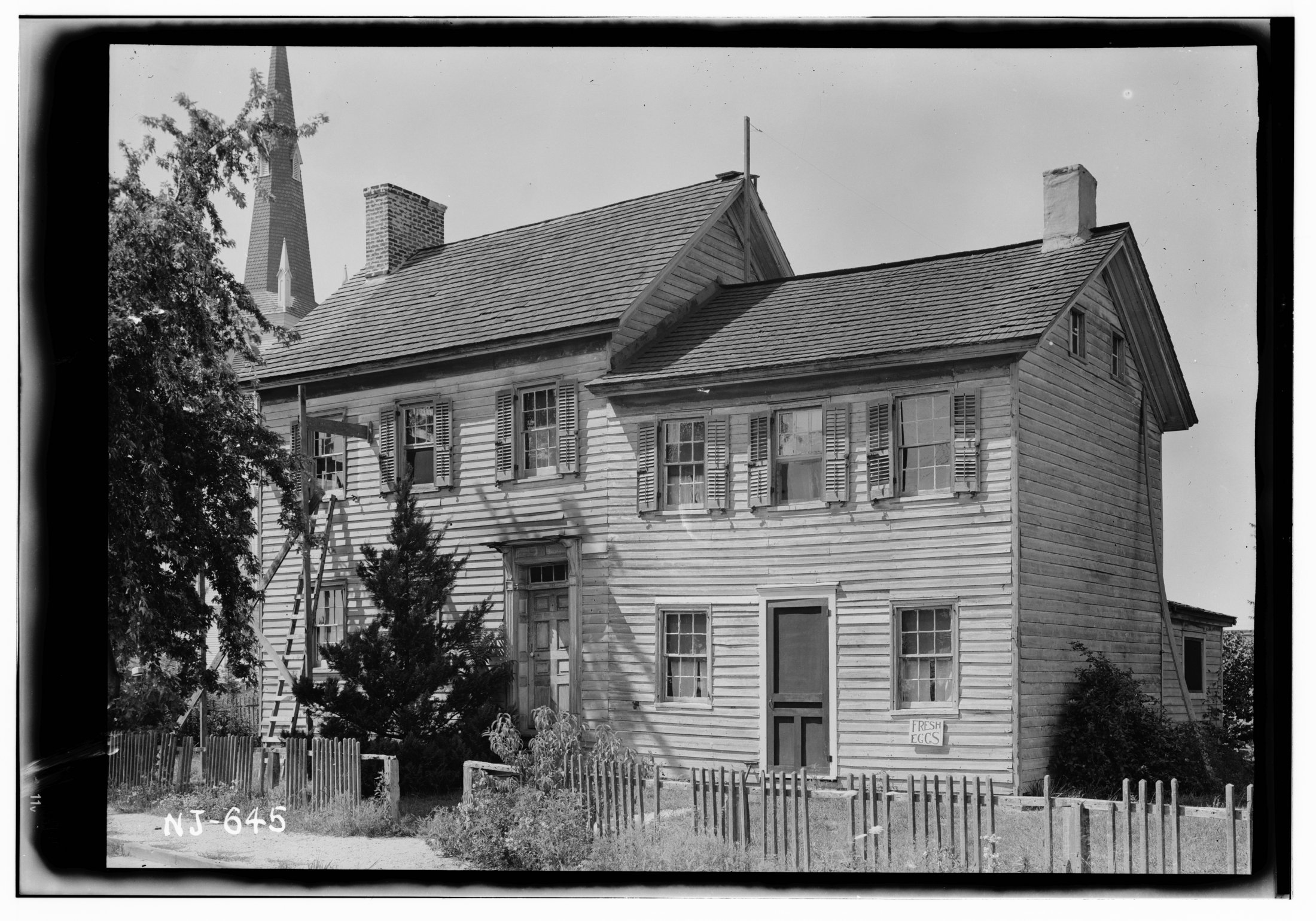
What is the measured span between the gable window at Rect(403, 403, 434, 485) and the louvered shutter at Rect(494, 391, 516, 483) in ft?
2.72

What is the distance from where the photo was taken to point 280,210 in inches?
635

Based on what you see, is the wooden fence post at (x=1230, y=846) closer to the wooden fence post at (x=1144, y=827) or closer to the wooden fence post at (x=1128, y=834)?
the wooden fence post at (x=1144, y=827)

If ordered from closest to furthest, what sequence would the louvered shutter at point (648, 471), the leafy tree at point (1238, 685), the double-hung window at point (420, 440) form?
the leafy tree at point (1238, 685) < the louvered shutter at point (648, 471) < the double-hung window at point (420, 440)

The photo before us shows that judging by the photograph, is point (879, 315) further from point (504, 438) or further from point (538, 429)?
point (504, 438)

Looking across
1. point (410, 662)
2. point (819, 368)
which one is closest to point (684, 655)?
point (410, 662)

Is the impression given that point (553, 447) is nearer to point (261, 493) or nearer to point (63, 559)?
point (261, 493)

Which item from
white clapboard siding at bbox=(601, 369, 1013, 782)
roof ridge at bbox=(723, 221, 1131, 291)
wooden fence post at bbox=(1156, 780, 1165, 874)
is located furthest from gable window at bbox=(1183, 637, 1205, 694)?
roof ridge at bbox=(723, 221, 1131, 291)

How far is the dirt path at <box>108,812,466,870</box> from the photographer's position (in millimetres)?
12117

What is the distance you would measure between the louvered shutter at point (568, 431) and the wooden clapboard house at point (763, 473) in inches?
1.4

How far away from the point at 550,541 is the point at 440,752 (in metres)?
3.14

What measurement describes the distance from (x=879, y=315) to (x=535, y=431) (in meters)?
4.36

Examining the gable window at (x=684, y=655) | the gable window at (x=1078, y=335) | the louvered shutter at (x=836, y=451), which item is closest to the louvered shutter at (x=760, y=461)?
the louvered shutter at (x=836, y=451)

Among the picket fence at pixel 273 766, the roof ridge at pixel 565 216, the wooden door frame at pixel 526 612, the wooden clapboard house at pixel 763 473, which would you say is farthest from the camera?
the wooden door frame at pixel 526 612

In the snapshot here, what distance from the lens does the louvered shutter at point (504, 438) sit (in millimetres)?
17312
